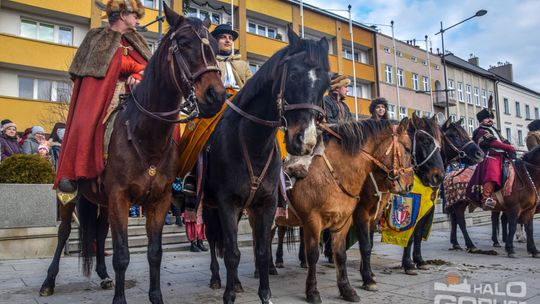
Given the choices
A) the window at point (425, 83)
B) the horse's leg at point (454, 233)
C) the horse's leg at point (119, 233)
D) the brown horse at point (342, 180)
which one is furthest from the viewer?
the window at point (425, 83)

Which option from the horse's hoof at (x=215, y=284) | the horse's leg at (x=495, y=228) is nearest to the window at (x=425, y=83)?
the horse's leg at (x=495, y=228)

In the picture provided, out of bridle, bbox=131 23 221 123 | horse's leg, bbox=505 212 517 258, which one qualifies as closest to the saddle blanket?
horse's leg, bbox=505 212 517 258

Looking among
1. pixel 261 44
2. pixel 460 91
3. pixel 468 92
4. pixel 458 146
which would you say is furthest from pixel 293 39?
pixel 468 92

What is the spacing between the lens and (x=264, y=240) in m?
4.07

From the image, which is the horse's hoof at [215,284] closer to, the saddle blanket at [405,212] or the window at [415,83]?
the saddle blanket at [405,212]

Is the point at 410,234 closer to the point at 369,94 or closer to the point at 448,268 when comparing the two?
the point at 448,268

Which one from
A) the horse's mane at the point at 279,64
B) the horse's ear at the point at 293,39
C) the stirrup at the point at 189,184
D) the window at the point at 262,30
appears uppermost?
the window at the point at 262,30

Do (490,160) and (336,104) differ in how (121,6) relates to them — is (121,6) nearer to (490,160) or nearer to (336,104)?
(336,104)

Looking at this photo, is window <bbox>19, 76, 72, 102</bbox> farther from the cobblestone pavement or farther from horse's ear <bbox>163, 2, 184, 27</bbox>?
horse's ear <bbox>163, 2, 184, 27</bbox>

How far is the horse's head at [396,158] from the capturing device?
5469 mm

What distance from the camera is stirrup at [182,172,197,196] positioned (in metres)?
4.44

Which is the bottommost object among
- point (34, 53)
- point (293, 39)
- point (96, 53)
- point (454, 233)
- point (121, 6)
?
point (454, 233)

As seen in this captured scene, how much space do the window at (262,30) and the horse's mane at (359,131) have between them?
25272mm

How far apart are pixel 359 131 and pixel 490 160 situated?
199 inches
